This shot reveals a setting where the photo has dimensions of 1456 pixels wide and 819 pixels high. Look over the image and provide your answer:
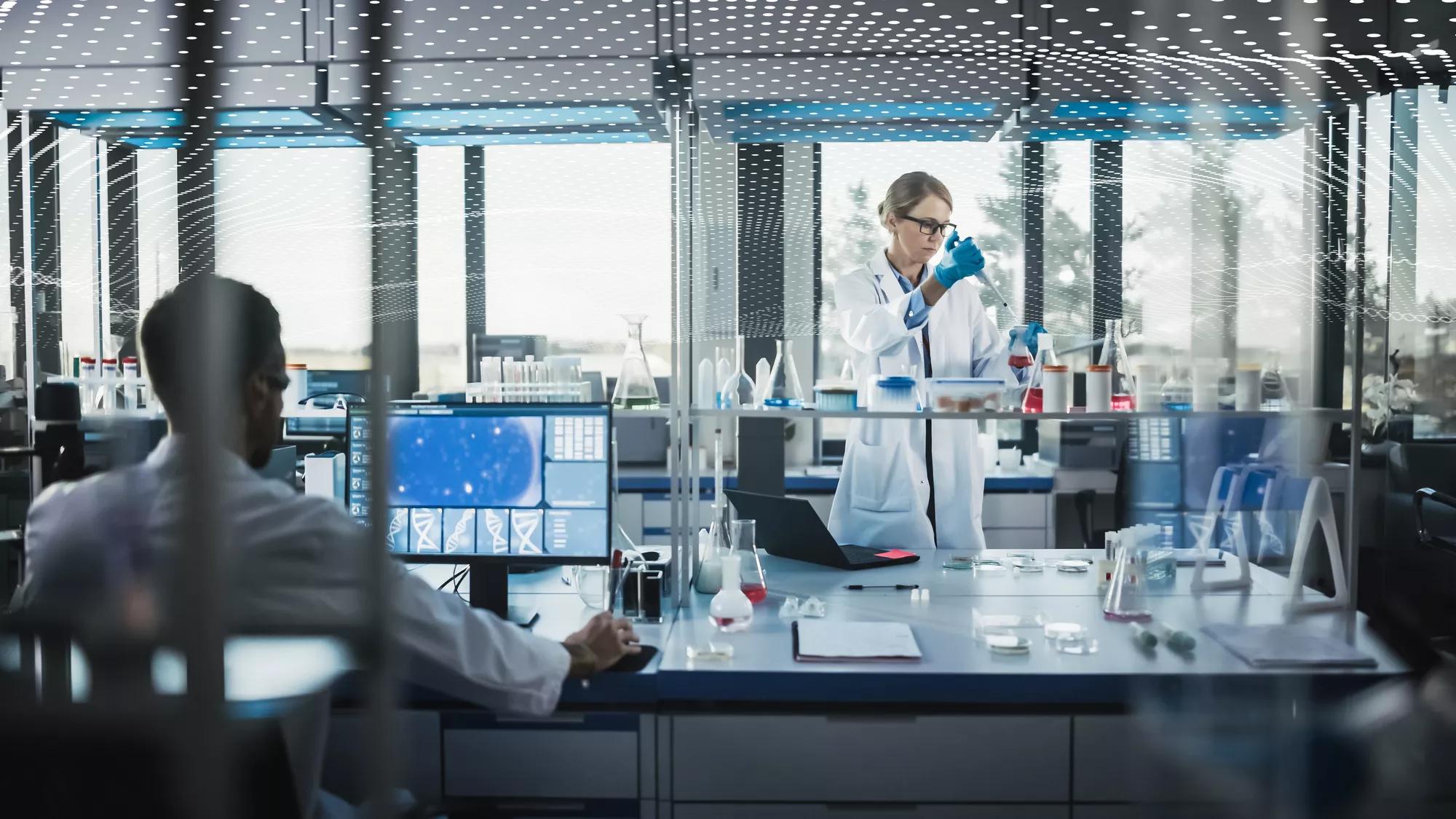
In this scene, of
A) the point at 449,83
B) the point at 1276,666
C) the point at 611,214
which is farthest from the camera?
the point at 611,214

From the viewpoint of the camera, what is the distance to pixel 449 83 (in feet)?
6.72

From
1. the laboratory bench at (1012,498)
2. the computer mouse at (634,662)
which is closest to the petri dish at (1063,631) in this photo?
the computer mouse at (634,662)

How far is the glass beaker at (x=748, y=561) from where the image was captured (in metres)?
1.81

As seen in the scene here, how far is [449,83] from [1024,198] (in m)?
2.48

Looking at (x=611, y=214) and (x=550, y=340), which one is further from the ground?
(x=611, y=214)

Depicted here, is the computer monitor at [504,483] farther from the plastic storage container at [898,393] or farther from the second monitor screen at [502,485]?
the plastic storage container at [898,393]

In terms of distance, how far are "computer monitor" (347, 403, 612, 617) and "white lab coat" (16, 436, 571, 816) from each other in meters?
0.28

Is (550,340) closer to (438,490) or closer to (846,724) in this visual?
(438,490)

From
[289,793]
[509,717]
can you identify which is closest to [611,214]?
[509,717]

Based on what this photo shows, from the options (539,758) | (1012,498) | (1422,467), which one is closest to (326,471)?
(539,758)

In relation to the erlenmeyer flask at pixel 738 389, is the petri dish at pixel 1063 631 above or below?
below

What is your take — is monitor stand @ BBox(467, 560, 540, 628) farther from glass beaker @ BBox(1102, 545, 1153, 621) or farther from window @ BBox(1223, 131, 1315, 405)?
window @ BBox(1223, 131, 1315, 405)

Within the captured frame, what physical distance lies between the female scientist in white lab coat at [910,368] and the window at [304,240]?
1.72 metres

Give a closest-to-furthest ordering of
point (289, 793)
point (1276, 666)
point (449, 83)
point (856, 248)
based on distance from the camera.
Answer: point (289, 793) < point (1276, 666) < point (449, 83) < point (856, 248)
